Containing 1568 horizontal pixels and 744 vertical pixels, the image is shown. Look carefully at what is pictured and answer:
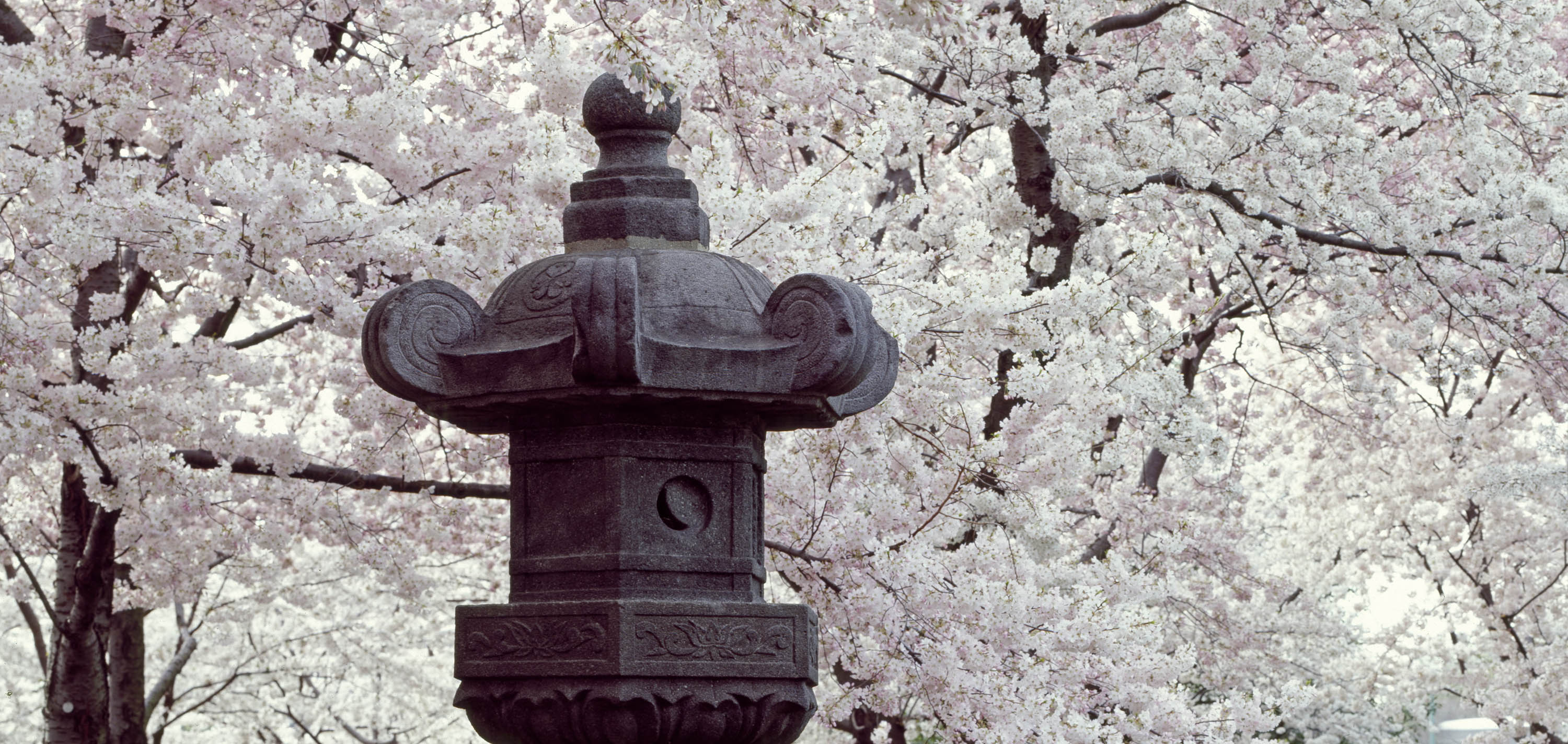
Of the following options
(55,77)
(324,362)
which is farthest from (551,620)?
(324,362)

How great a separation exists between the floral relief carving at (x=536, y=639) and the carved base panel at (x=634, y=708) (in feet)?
0.19

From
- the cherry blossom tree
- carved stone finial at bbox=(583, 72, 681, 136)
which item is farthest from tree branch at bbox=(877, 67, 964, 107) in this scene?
carved stone finial at bbox=(583, 72, 681, 136)

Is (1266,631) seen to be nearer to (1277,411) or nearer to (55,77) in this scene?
(1277,411)

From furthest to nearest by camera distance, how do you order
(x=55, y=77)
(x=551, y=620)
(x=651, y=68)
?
(x=55, y=77), (x=651, y=68), (x=551, y=620)

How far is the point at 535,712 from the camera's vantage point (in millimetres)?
4031

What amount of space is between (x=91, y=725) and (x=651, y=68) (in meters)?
6.74

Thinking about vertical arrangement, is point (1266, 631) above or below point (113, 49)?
below

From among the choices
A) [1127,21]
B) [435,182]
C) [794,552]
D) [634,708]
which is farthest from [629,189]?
[1127,21]

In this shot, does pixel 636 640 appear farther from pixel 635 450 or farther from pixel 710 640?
pixel 635 450

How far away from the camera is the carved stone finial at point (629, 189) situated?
4.30 metres

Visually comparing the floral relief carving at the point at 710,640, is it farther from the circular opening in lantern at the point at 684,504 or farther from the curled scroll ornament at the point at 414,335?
the curled scroll ornament at the point at 414,335

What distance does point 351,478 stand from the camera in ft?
29.3

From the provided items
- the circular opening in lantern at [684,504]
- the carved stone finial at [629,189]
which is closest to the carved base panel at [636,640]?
the circular opening in lantern at [684,504]

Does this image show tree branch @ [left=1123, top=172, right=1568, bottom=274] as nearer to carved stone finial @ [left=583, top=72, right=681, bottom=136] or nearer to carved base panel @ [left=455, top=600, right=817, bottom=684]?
carved stone finial @ [left=583, top=72, right=681, bottom=136]
